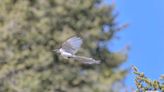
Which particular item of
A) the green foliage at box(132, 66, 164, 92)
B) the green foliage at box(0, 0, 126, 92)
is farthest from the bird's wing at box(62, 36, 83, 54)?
the green foliage at box(0, 0, 126, 92)

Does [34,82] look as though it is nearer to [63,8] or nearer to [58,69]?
[58,69]

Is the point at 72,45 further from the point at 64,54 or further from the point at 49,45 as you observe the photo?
the point at 49,45

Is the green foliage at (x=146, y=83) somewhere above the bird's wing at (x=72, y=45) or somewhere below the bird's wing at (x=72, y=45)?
above

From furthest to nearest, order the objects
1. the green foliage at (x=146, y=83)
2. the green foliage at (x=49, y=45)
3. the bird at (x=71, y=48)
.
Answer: the green foliage at (x=49, y=45), the green foliage at (x=146, y=83), the bird at (x=71, y=48)

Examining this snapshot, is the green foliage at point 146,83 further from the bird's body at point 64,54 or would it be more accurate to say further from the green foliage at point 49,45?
the green foliage at point 49,45

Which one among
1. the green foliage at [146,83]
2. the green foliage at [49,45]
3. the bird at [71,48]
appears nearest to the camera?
the bird at [71,48]

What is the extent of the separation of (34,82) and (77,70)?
0.66 metres

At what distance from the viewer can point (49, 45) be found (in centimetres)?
625

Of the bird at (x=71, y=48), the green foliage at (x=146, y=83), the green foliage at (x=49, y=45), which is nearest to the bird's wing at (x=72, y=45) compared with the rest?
the bird at (x=71, y=48)

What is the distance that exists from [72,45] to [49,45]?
16.1ft

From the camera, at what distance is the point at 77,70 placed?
21.6 ft

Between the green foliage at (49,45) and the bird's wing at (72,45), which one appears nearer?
the bird's wing at (72,45)

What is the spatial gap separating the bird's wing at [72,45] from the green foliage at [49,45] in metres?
4.69

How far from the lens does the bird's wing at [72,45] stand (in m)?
1.34
